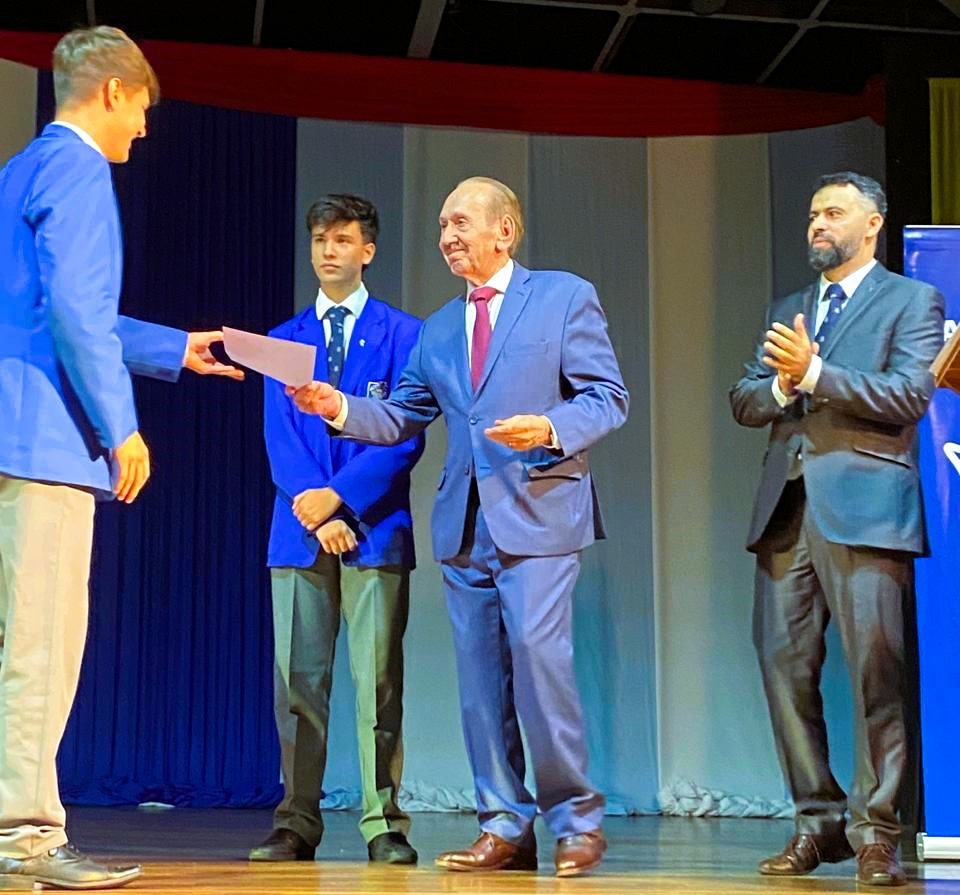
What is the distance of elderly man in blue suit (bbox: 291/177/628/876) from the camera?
121 inches

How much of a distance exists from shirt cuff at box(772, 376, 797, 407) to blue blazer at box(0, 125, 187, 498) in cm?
147

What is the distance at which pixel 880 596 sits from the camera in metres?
3.14

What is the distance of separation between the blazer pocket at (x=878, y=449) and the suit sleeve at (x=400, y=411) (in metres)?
0.99

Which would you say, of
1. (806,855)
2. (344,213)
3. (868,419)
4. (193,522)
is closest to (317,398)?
(344,213)

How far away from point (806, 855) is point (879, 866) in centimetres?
25

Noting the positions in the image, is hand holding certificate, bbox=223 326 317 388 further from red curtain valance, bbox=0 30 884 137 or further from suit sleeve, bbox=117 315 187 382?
red curtain valance, bbox=0 30 884 137

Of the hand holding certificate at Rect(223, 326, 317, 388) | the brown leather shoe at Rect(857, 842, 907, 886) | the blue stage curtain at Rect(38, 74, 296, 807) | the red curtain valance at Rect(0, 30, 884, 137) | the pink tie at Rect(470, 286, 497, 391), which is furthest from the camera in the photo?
the red curtain valance at Rect(0, 30, 884, 137)

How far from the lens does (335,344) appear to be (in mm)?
3705

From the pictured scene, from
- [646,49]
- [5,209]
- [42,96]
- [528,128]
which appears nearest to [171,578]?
[42,96]

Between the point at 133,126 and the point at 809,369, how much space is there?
148 cm

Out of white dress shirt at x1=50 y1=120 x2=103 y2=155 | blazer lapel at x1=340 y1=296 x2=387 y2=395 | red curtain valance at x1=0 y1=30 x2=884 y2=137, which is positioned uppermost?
red curtain valance at x1=0 y1=30 x2=884 y2=137

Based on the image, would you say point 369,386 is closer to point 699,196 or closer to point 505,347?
point 505,347

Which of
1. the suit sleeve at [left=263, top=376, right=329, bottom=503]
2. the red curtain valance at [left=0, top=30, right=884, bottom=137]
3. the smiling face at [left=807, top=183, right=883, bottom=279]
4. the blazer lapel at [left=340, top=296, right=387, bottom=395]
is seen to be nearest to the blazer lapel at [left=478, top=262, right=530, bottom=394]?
the blazer lapel at [left=340, top=296, right=387, bottom=395]

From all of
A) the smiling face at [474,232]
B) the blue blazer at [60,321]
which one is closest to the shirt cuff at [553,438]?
the smiling face at [474,232]
